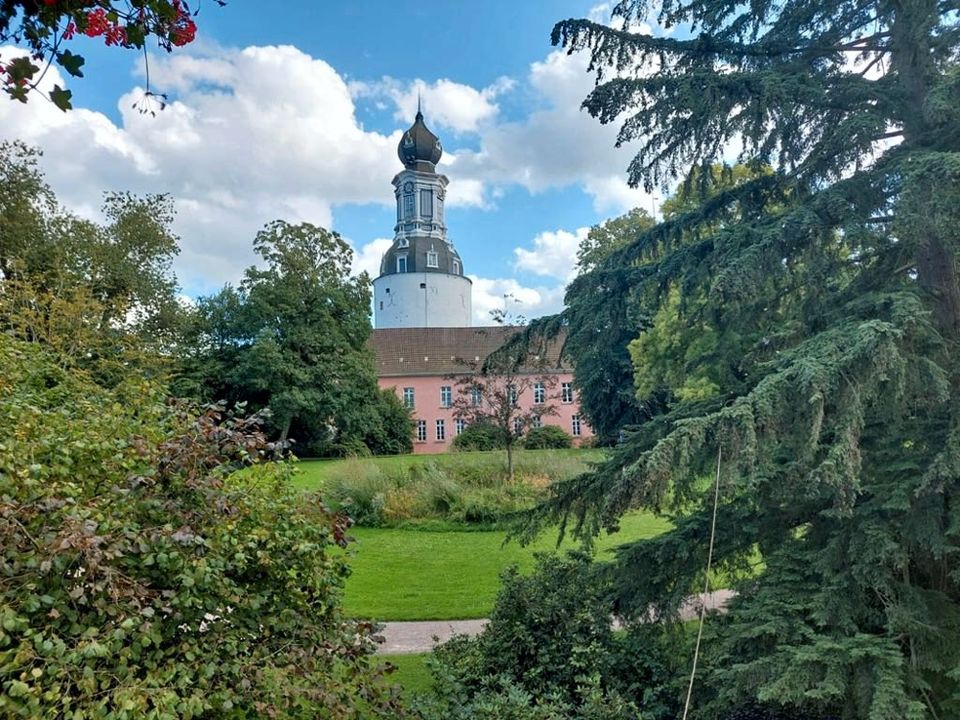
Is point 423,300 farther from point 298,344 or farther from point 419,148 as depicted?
point 298,344

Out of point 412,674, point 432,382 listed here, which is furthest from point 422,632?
point 432,382

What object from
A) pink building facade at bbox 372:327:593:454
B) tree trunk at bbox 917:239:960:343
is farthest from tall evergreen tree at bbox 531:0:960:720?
pink building facade at bbox 372:327:593:454

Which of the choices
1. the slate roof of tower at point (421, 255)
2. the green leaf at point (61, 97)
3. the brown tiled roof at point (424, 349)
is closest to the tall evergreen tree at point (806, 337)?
the green leaf at point (61, 97)

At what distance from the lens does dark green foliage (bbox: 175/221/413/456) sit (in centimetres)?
2905

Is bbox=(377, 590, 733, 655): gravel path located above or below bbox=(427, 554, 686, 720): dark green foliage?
below

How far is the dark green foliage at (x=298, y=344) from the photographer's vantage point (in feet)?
95.3

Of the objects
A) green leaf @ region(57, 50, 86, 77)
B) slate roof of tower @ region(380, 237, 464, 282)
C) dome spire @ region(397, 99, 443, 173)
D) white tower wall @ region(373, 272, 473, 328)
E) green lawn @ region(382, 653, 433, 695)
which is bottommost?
green lawn @ region(382, 653, 433, 695)

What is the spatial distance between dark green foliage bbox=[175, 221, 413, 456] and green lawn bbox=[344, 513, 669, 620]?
16.5 m

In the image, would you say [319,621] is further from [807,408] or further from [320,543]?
[807,408]

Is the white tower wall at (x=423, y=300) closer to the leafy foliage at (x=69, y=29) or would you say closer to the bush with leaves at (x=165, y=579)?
the bush with leaves at (x=165, y=579)

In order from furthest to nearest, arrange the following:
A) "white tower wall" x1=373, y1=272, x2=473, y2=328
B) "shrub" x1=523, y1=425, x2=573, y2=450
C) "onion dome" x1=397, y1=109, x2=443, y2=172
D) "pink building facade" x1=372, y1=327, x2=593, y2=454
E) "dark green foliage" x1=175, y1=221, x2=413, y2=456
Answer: "onion dome" x1=397, y1=109, x2=443, y2=172 < "white tower wall" x1=373, y1=272, x2=473, y2=328 < "pink building facade" x1=372, y1=327, x2=593, y2=454 < "shrub" x1=523, y1=425, x2=573, y2=450 < "dark green foliage" x1=175, y1=221, x2=413, y2=456

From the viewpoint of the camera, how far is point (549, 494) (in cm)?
523

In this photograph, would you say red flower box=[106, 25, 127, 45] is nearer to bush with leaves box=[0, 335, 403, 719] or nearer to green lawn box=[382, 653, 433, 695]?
bush with leaves box=[0, 335, 403, 719]

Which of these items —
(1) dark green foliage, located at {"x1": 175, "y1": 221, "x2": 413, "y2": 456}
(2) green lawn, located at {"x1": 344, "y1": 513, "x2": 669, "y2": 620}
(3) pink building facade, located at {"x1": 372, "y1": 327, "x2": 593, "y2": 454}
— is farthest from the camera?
(3) pink building facade, located at {"x1": 372, "y1": 327, "x2": 593, "y2": 454}
